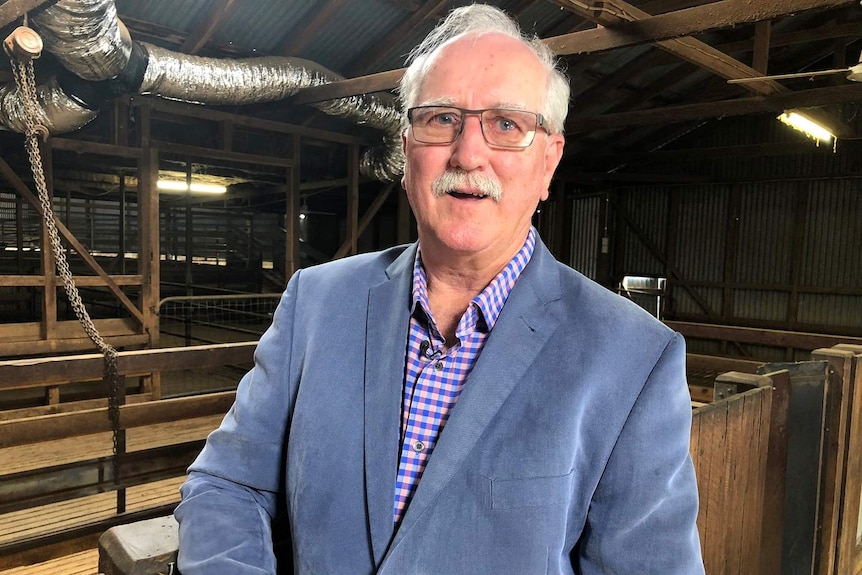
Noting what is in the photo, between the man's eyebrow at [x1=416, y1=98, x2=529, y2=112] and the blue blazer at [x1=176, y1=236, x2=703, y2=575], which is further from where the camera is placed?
the man's eyebrow at [x1=416, y1=98, x2=529, y2=112]

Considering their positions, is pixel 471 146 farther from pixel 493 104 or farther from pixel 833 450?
pixel 833 450

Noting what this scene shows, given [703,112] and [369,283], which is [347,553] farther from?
[703,112]

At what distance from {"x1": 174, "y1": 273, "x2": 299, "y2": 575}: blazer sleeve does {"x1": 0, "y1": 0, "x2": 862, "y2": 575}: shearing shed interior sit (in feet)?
0.33

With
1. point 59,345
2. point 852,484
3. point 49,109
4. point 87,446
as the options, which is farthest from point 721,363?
point 59,345

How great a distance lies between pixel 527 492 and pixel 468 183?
1.75 ft

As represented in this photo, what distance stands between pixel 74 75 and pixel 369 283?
169 inches

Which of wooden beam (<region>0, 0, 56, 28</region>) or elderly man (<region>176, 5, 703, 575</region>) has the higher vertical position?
wooden beam (<region>0, 0, 56, 28</region>)

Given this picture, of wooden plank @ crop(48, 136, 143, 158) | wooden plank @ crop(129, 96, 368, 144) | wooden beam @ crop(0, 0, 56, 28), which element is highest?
wooden plank @ crop(129, 96, 368, 144)

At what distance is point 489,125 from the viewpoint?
1.06 m

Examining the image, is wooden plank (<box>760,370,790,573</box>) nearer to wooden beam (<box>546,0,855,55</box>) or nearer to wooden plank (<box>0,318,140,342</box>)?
wooden beam (<box>546,0,855,55</box>)

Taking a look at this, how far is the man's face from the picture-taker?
1.05 m

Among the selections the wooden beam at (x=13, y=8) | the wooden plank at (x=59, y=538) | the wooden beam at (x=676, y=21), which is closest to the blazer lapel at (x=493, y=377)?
the wooden plank at (x=59, y=538)

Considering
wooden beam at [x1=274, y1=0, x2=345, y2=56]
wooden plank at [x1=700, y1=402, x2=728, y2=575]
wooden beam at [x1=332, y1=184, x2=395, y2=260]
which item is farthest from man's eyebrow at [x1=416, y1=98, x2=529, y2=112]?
wooden beam at [x1=332, y1=184, x2=395, y2=260]

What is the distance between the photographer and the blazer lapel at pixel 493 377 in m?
0.95
